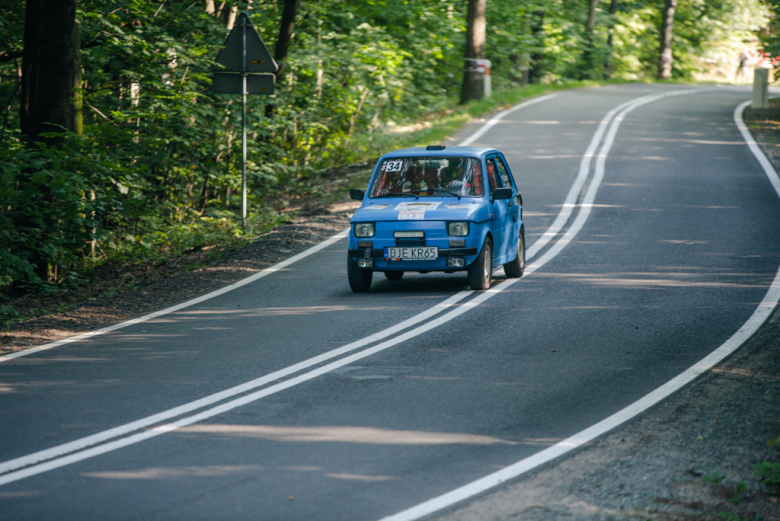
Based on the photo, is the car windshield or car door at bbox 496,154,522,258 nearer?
the car windshield

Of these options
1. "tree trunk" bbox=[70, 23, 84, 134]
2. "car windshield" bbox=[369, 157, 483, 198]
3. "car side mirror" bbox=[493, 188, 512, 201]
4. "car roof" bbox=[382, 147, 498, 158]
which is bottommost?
"car side mirror" bbox=[493, 188, 512, 201]

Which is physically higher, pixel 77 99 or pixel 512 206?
pixel 77 99

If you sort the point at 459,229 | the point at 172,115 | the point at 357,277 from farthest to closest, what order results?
the point at 172,115 → the point at 357,277 → the point at 459,229

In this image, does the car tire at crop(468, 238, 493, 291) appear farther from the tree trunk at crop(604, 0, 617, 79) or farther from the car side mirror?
the tree trunk at crop(604, 0, 617, 79)

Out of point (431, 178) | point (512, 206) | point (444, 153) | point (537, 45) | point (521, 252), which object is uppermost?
point (537, 45)

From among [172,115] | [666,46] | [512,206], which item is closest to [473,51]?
[172,115]

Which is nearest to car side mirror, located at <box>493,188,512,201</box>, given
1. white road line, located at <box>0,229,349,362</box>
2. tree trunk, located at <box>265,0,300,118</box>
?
white road line, located at <box>0,229,349,362</box>

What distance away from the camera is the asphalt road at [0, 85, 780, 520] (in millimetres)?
4820

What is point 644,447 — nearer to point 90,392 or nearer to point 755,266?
point 90,392

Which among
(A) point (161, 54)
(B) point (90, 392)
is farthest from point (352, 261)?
(A) point (161, 54)

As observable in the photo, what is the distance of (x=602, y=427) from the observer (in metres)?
5.84

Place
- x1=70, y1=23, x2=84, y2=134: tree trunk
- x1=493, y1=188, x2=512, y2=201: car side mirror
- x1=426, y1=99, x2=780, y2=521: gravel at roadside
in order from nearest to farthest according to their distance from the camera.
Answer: x1=426, y1=99, x2=780, y2=521: gravel at roadside, x1=493, y1=188, x2=512, y2=201: car side mirror, x1=70, y1=23, x2=84, y2=134: tree trunk

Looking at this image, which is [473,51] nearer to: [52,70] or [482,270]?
[52,70]

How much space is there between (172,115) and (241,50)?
7.85 feet
